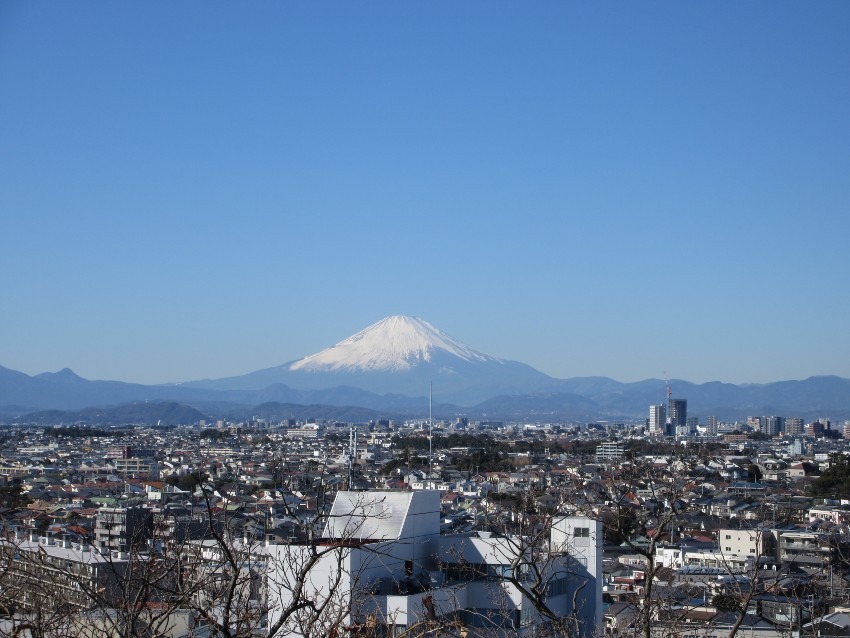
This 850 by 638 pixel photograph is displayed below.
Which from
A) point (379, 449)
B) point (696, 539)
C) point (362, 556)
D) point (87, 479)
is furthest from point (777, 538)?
point (379, 449)

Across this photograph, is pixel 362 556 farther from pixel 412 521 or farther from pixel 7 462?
pixel 7 462

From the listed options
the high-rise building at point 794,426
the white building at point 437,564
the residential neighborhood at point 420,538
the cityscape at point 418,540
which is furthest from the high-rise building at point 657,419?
the white building at point 437,564

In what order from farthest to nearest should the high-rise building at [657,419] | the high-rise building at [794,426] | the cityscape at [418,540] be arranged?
the high-rise building at [794,426] < the high-rise building at [657,419] < the cityscape at [418,540]

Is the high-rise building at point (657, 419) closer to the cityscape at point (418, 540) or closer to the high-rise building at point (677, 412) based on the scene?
the high-rise building at point (677, 412)

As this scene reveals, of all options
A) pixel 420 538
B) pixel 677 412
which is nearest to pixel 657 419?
pixel 677 412

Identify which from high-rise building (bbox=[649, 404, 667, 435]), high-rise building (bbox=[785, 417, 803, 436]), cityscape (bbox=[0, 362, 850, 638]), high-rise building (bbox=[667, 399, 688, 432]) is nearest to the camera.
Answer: cityscape (bbox=[0, 362, 850, 638])

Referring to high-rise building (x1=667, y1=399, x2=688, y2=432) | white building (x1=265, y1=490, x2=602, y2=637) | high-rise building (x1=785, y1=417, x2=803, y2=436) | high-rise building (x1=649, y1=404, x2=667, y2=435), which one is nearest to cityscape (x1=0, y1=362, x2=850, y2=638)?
white building (x1=265, y1=490, x2=602, y2=637)

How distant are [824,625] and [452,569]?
437 cm

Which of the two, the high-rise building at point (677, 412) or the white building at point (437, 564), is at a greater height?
the high-rise building at point (677, 412)

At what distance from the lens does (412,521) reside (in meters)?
11.4

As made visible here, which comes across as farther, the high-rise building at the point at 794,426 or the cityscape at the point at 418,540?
the high-rise building at the point at 794,426

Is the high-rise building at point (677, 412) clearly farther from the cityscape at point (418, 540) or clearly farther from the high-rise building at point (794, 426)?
the cityscape at point (418, 540)

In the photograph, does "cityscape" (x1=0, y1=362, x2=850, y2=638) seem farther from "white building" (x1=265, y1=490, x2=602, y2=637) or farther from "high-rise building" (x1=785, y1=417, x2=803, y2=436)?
"high-rise building" (x1=785, y1=417, x2=803, y2=436)

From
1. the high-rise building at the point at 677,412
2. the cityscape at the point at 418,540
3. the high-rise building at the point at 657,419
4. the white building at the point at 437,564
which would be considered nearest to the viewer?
the cityscape at the point at 418,540
